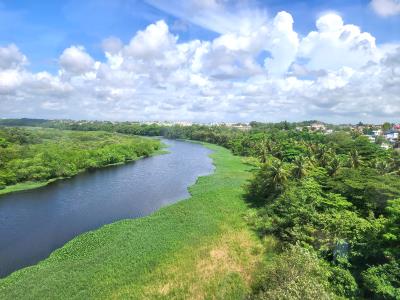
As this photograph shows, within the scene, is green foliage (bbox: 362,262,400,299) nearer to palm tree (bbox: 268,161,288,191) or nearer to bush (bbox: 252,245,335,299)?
bush (bbox: 252,245,335,299)

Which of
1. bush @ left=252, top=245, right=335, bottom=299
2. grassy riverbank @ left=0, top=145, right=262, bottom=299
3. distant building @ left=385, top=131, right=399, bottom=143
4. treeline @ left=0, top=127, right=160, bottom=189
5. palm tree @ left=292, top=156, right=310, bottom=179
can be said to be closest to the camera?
bush @ left=252, top=245, right=335, bottom=299

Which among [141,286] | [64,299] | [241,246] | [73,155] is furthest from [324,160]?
[73,155]

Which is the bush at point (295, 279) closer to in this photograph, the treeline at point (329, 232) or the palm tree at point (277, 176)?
the treeline at point (329, 232)

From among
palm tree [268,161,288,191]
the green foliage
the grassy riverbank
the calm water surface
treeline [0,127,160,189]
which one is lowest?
the calm water surface

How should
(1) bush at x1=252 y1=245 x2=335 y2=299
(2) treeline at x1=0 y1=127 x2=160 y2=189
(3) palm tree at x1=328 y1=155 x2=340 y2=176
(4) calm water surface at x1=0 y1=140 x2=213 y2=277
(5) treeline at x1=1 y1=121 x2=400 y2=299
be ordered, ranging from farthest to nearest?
(2) treeline at x1=0 y1=127 x2=160 y2=189
(3) palm tree at x1=328 y1=155 x2=340 y2=176
(4) calm water surface at x1=0 y1=140 x2=213 y2=277
(5) treeline at x1=1 y1=121 x2=400 y2=299
(1) bush at x1=252 y1=245 x2=335 y2=299

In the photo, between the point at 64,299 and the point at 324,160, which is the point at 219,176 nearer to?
the point at 324,160

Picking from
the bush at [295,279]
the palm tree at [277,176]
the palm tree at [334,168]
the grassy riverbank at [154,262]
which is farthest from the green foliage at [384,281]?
the palm tree at [334,168]

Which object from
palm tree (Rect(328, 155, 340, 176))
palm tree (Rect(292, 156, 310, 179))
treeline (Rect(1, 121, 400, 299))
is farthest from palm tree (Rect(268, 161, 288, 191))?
palm tree (Rect(328, 155, 340, 176))
